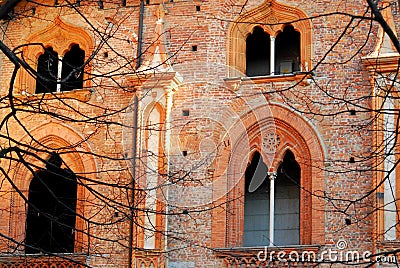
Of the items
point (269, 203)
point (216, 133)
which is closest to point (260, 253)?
point (269, 203)

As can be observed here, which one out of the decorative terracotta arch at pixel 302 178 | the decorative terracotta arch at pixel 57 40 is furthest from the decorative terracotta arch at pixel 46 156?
the decorative terracotta arch at pixel 302 178

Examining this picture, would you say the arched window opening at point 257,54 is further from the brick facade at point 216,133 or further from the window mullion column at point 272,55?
the window mullion column at point 272,55

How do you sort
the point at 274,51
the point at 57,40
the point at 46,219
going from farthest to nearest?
the point at 57,40, the point at 46,219, the point at 274,51

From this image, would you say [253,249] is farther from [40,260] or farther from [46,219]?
[46,219]

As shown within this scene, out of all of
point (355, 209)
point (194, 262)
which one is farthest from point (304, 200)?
point (194, 262)

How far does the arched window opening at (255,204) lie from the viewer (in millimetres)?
18797

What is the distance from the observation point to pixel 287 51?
64.2 feet

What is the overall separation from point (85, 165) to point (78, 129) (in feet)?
2.56

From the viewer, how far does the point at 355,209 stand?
1736 cm

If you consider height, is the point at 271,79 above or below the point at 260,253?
above

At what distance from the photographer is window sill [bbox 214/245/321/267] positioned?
57.7 ft

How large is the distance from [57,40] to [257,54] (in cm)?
423

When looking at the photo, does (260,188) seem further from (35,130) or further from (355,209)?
(35,130)

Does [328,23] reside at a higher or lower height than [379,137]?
higher
